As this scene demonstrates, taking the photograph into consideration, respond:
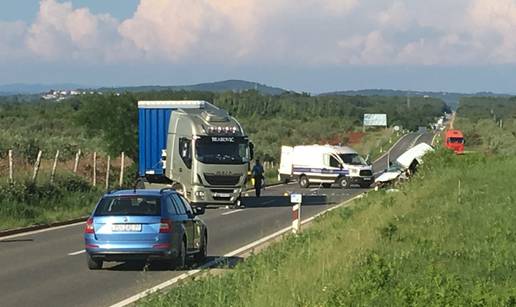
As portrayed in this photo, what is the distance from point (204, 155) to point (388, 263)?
23800mm

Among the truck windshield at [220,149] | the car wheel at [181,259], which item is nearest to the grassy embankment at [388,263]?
the car wheel at [181,259]

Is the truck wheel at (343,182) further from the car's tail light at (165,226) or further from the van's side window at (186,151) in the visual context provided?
the car's tail light at (165,226)

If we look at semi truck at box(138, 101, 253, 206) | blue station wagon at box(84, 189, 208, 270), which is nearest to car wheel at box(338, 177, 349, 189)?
semi truck at box(138, 101, 253, 206)

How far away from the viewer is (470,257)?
14258 millimetres

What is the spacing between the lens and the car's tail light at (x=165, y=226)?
16.4 metres

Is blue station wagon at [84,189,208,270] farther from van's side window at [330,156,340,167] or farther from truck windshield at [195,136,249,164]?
van's side window at [330,156,340,167]

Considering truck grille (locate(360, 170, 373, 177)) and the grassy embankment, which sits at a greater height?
the grassy embankment

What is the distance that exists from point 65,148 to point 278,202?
69.5 feet

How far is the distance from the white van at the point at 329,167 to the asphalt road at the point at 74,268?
22.0m

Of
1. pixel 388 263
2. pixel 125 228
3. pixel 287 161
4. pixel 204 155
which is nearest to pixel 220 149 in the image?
pixel 204 155

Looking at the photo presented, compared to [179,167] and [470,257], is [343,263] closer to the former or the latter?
[470,257]

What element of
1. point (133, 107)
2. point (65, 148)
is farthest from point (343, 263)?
point (133, 107)

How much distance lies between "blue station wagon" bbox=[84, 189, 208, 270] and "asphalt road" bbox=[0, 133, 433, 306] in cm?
34

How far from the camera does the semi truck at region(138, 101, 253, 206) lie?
3462 centimetres
